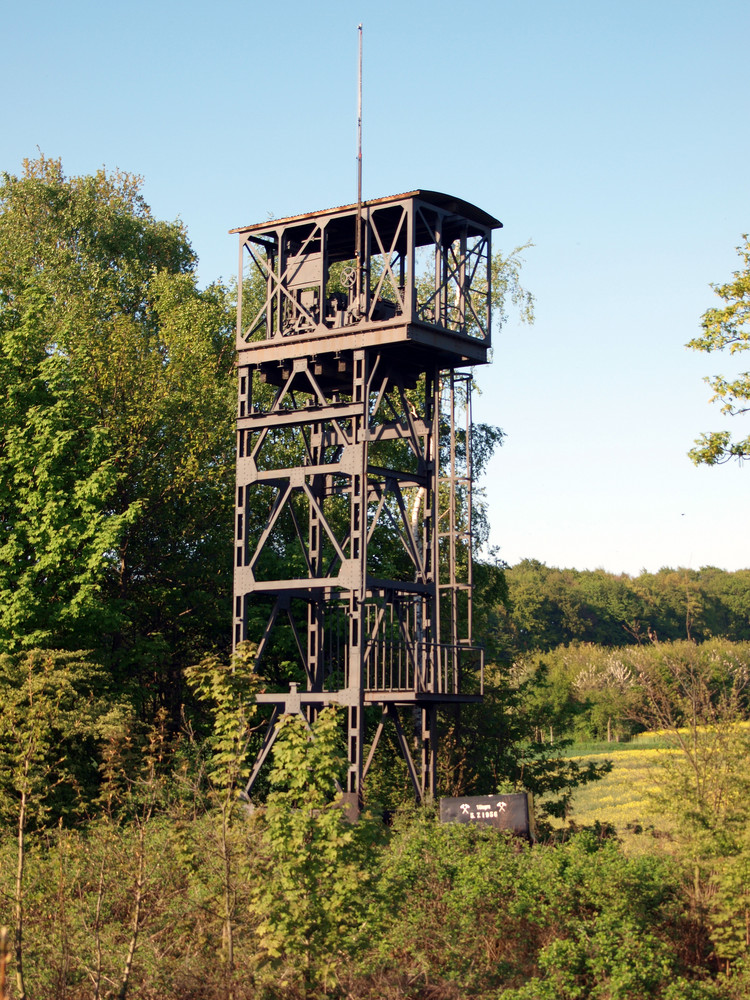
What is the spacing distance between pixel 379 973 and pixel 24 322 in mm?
20914

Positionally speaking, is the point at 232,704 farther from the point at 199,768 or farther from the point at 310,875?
the point at 199,768

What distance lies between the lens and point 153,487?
35.6 meters

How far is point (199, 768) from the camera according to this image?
22906mm

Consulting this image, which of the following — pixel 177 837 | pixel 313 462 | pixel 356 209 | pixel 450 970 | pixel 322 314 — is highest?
pixel 356 209

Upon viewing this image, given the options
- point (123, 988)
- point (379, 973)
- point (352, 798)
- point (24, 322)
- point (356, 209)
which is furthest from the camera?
point (24, 322)

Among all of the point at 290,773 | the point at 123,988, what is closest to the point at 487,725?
the point at 290,773

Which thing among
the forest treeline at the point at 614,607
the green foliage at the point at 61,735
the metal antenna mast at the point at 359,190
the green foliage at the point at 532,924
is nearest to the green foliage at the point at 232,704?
the green foliage at the point at 532,924

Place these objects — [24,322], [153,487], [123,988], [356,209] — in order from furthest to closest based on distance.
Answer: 1. [153,487]
2. [24,322]
3. [356,209]
4. [123,988]

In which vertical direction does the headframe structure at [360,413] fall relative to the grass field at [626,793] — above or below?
above

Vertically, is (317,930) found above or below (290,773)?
below

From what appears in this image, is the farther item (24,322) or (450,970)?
(24,322)

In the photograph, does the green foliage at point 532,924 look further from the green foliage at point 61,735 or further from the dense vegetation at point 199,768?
the green foliage at point 61,735

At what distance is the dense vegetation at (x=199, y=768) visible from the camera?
15.5 meters

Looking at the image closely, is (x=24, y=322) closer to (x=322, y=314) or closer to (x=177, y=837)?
(x=322, y=314)
